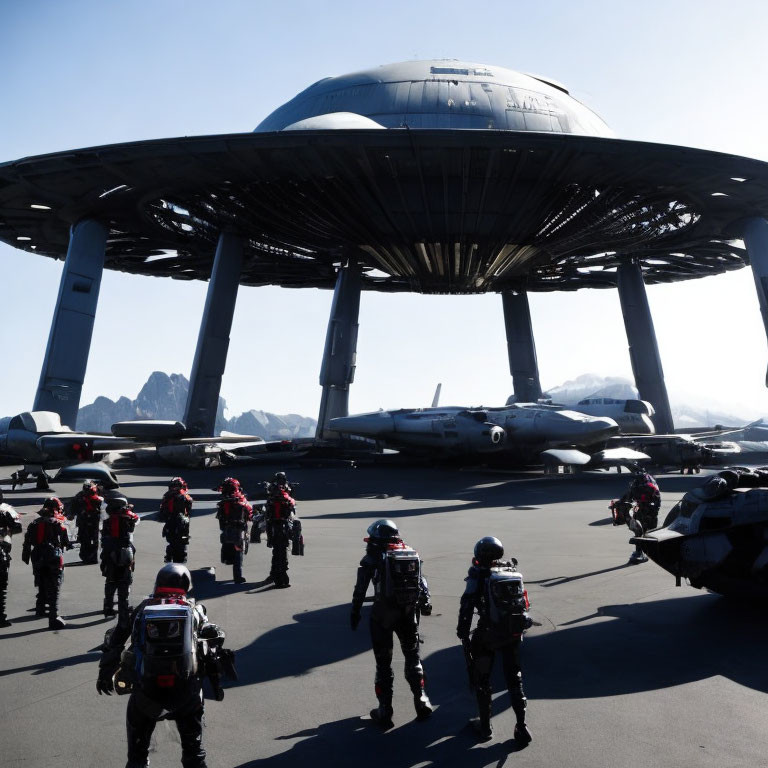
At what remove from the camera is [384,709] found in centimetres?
597

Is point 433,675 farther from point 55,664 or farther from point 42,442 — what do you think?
point 42,442

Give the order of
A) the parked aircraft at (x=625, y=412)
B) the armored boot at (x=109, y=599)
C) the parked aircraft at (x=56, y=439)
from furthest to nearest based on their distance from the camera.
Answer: the parked aircraft at (x=625, y=412) < the parked aircraft at (x=56, y=439) < the armored boot at (x=109, y=599)

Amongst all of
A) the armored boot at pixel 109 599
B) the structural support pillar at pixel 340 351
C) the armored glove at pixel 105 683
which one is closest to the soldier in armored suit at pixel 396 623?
the armored glove at pixel 105 683

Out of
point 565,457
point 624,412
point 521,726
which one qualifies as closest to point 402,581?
point 521,726

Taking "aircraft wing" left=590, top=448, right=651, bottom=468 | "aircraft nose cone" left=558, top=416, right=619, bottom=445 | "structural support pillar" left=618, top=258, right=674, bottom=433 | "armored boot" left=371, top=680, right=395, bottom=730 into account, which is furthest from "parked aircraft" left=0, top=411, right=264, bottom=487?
"structural support pillar" left=618, top=258, right=674, bottom=433

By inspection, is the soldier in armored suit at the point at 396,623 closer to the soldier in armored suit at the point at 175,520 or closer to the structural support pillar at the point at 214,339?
the soldier in armored suit at the point at 175,520

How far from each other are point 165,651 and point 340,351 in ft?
144

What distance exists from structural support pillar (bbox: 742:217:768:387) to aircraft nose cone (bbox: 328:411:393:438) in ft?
73.9

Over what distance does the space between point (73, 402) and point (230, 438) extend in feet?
32.5

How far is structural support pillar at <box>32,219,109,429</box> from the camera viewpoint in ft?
119

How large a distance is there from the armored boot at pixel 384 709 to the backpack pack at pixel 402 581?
73 cm

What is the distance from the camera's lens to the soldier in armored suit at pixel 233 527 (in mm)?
11844

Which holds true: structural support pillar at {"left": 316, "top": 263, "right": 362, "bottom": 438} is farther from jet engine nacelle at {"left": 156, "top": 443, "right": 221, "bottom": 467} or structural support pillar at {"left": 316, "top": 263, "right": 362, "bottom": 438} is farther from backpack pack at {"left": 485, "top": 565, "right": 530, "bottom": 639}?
backpack pack at {"left": 485, "top": 565, "right": 530, "bottom": 639}

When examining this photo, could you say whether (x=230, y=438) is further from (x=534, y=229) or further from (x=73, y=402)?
(x=534, y=229)
